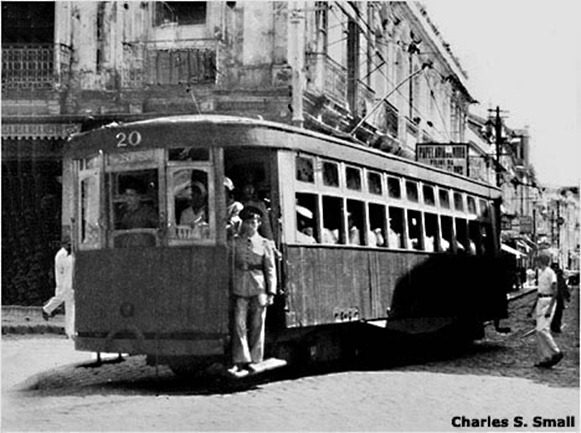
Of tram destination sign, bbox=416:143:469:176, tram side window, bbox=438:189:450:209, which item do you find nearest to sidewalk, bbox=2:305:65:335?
tram side window, bbox=438:189:450:209

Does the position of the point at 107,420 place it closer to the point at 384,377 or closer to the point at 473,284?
the point at 384,377

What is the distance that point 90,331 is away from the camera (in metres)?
8.72

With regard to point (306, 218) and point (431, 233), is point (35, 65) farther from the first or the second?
point (306, 218)

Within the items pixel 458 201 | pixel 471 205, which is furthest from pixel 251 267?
pixel 471 205

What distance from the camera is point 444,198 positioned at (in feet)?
39.2

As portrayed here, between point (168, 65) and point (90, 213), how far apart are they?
712 centimetres

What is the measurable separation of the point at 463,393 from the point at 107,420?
2.93 meters

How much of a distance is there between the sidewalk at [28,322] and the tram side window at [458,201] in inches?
216

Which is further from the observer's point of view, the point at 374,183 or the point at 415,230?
the point at 415,230

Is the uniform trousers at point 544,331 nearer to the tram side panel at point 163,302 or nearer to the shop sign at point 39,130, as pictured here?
the tram side panel at point 163,302

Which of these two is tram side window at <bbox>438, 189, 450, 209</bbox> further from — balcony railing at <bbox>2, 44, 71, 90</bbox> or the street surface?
balcony railing at <bbox>2, 44, 71, 90</bbox>

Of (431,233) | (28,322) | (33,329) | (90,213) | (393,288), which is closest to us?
(90,213)

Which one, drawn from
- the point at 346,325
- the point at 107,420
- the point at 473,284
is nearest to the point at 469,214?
the point at 473,284

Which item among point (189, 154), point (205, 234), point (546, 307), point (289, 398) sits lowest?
point (289, 398)
